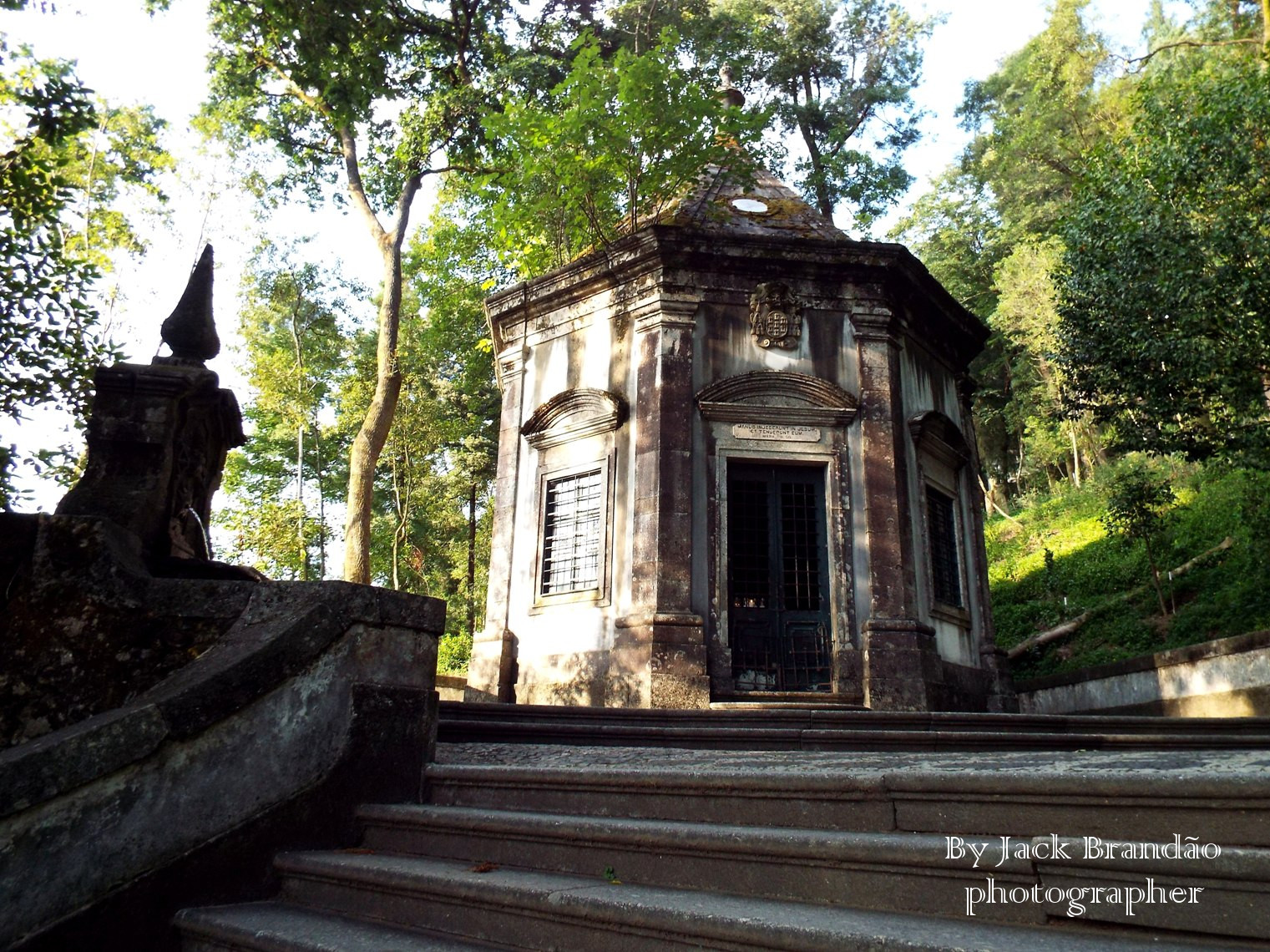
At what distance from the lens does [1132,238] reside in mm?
13008

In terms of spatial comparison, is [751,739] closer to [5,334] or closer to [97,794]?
[97,794]

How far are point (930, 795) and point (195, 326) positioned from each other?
4914 mm

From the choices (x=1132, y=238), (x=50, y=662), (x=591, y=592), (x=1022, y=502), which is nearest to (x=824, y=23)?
(x=1022, y=502)

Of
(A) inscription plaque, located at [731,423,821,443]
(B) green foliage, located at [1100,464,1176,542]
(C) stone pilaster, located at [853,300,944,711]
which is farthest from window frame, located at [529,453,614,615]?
(B) green foliage, located at [1100,464,1176,542]

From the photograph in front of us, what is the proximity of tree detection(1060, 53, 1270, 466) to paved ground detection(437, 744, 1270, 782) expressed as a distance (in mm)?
9154

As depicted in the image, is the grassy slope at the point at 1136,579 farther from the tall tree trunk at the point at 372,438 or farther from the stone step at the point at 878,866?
the stone step at the point at 878,866

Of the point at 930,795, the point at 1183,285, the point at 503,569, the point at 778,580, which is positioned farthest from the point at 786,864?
the point at 1183,285

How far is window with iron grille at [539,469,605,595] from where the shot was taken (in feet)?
37.6

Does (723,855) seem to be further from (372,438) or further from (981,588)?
(372,438)

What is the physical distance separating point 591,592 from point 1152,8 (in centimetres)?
3482

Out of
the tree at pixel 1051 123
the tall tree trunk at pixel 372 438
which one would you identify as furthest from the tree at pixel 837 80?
the tall tree trunk at pixel 372 438

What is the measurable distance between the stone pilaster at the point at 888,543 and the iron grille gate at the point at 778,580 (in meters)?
0.62

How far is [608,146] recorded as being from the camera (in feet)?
42.0

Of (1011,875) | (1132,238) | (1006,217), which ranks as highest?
(1006,217)
